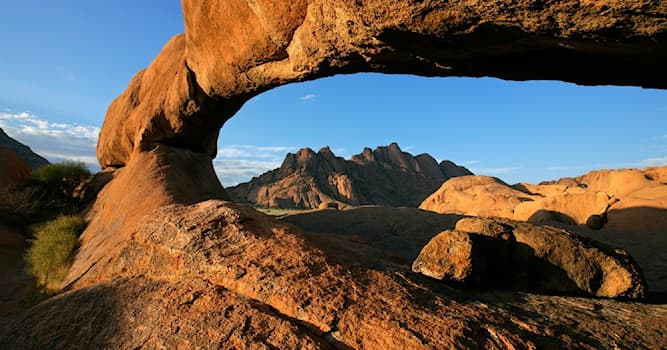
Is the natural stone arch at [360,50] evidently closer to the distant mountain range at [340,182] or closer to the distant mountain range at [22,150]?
the distant mountain range at [340,182]

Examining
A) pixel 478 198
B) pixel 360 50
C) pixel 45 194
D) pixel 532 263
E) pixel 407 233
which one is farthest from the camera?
pixel 478 198

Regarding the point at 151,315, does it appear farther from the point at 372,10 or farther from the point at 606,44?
the point at 606,44

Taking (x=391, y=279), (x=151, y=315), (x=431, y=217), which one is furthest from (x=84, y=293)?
(x=431, y=217)

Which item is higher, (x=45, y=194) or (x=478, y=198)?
(x=45, y=194)

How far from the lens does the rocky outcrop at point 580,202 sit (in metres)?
11.9

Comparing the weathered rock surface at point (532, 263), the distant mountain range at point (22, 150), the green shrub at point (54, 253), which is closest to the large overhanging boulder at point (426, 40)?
the weathered rock surface at point (532, 263)

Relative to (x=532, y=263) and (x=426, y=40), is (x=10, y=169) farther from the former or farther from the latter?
(x=532, y=263)

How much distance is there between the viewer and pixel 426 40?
4152 mm

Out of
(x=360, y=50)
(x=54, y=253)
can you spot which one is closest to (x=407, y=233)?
(x=360, y=50)

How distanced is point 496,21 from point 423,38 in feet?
2.91

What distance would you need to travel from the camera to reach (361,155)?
216ft

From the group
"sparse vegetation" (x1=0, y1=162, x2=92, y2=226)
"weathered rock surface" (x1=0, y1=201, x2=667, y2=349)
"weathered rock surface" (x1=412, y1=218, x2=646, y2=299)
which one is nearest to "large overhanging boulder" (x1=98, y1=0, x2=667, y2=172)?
"weathered rock surface" (x1=412, y1=218, x2=646, y2=299)

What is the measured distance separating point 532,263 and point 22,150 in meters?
48.5

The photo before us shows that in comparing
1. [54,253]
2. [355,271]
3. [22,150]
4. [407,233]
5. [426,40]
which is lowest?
[54,253]
